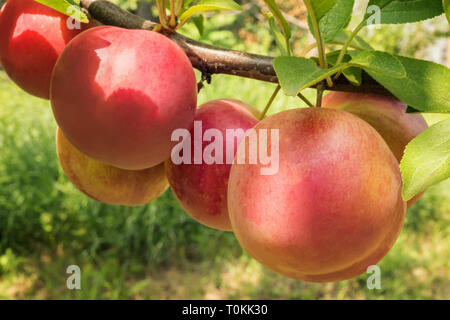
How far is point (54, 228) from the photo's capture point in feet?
7.64

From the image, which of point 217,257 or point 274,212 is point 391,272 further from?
point 274,212

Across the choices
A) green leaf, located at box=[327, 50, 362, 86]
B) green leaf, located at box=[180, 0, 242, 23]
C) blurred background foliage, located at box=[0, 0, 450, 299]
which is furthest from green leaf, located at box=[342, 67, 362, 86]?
blurred background foliage, located at box=[0, 0, 450, 299]

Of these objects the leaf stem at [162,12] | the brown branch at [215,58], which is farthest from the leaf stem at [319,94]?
the leaf stem at [162,12]

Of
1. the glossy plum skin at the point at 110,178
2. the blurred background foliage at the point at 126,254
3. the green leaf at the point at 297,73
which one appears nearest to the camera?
the green leaf at the point at 297,73

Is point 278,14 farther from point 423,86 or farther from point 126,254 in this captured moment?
point 126,254

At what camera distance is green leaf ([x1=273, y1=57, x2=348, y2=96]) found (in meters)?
0.29

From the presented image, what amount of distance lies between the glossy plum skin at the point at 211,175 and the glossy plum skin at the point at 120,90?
0.23 feet

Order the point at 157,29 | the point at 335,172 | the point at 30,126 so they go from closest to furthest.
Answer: the point at 335,172 < the point at 157,29 < the point at 30,126

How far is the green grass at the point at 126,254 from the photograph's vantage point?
215 centimetres

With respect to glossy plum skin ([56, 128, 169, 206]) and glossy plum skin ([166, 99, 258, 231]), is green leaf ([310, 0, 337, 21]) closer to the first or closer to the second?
glossy plum skin ([166, 99, 258, 231])

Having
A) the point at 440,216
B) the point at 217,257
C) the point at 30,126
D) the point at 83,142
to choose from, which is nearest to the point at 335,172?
the point at 83,142

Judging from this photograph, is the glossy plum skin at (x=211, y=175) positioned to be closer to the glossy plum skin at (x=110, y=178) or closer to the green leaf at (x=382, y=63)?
the glossy plum skin at (x=110, y=178)

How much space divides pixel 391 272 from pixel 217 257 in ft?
2.79

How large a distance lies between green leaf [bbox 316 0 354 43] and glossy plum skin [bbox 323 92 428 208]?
71 millimetres
